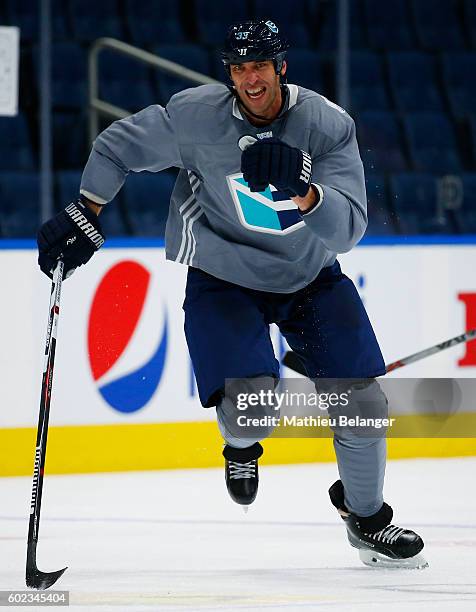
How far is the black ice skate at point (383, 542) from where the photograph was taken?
3373mm

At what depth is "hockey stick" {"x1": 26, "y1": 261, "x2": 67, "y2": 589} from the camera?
301 cm

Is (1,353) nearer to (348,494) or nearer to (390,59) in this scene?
(348,494)

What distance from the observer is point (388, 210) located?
727 centimetres

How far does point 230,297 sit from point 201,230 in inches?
6.5

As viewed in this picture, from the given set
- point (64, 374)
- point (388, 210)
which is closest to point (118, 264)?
point (64, 374)

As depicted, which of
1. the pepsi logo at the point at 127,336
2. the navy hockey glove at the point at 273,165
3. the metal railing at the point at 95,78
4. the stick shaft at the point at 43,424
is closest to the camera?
the navy hockey glove at the point at 273,165

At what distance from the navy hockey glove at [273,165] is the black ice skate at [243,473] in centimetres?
69

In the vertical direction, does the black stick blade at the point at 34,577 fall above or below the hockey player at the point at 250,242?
below

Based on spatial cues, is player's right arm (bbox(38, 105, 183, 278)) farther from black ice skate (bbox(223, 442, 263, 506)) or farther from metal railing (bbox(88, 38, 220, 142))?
metal railing (bbox(88, 38, 220, 142))

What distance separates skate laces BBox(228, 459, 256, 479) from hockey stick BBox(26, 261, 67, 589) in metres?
0.43
